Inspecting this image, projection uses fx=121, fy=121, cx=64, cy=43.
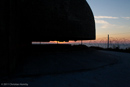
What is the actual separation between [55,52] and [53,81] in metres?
4.04

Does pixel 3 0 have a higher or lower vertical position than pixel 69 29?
Answer: higher

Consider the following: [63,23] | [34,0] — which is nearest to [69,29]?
[63,23]

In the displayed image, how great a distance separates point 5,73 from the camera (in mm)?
5770

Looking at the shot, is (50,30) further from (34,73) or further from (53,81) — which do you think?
(53,81)

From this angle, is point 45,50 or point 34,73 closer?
point 34,73

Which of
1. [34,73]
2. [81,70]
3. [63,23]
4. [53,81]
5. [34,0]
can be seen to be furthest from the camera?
[63,23]

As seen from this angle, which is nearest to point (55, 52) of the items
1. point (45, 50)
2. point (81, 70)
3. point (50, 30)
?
point (45, 50)

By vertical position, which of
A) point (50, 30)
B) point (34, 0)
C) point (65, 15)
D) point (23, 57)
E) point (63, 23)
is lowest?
point (23, 57)

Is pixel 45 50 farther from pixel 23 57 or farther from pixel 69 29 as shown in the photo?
pixel 69 29

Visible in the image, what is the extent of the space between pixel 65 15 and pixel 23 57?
4.25 metres

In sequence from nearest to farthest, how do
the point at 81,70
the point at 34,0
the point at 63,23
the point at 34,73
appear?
the point at 34,73
the point at 81,70
the point at 34,0
the point at 63,23

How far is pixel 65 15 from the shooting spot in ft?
29.6

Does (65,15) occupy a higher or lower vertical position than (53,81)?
higher

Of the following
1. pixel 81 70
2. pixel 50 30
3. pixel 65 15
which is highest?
pixel 65 15
